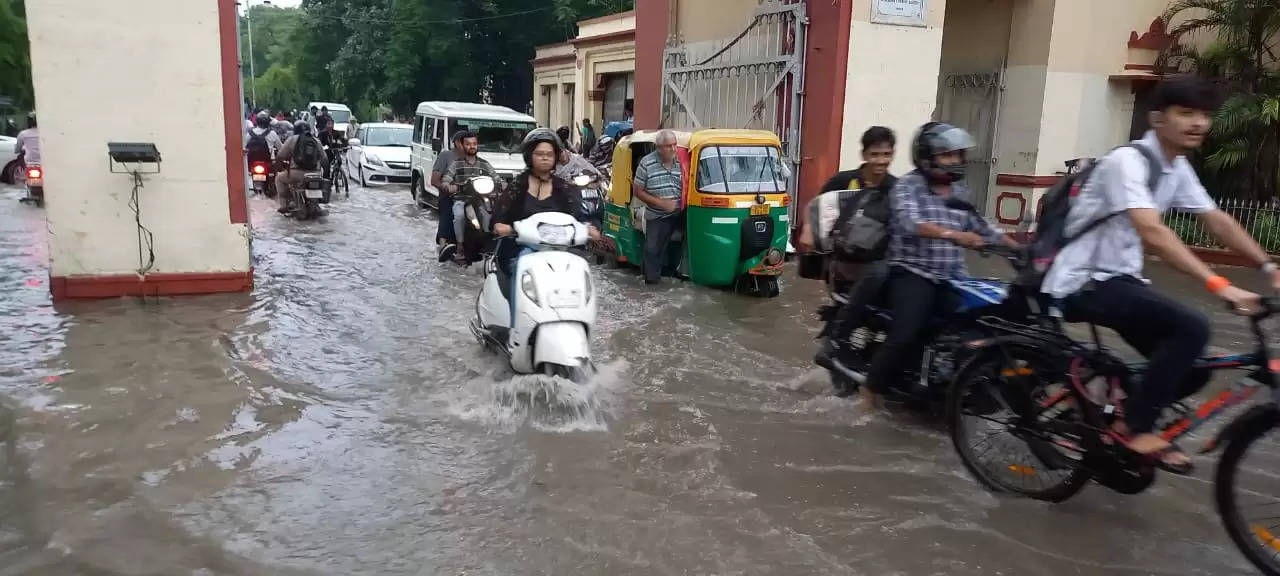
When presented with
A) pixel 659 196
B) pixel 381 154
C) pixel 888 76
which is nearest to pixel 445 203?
pixel 659 196

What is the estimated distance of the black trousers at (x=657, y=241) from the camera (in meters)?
9.30

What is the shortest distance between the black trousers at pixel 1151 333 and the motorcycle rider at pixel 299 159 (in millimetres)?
12429

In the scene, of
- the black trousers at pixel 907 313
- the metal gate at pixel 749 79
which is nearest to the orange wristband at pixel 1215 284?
the black trousers at pixel 907 313

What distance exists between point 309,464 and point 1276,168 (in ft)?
43.1

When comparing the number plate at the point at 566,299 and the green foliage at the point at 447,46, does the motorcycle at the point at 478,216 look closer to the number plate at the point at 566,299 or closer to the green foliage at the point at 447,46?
the number plate at the point at 566,299

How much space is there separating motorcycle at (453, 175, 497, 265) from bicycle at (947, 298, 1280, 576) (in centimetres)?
304

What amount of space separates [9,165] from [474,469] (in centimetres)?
1821

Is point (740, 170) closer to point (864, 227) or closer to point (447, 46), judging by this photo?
point (864, 227)

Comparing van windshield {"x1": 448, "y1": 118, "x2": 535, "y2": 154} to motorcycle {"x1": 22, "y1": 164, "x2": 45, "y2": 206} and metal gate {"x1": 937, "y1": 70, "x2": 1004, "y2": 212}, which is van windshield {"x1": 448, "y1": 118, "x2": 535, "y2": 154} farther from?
metal gate {"x1": 937, "y1": 70, "x2": 1004, "y2": 212}

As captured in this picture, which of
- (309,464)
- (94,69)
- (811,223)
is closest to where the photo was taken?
(309,464)

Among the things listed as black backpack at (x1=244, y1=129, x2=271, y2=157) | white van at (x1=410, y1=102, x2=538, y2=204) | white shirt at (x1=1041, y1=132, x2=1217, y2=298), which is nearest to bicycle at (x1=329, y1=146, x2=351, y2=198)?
black backpack at (x1=244, y1=129, x2=271, y2=157)

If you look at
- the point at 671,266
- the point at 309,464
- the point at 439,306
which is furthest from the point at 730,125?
the point at 309,464

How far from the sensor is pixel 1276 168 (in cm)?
1249

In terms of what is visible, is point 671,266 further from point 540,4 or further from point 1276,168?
point 540,4
